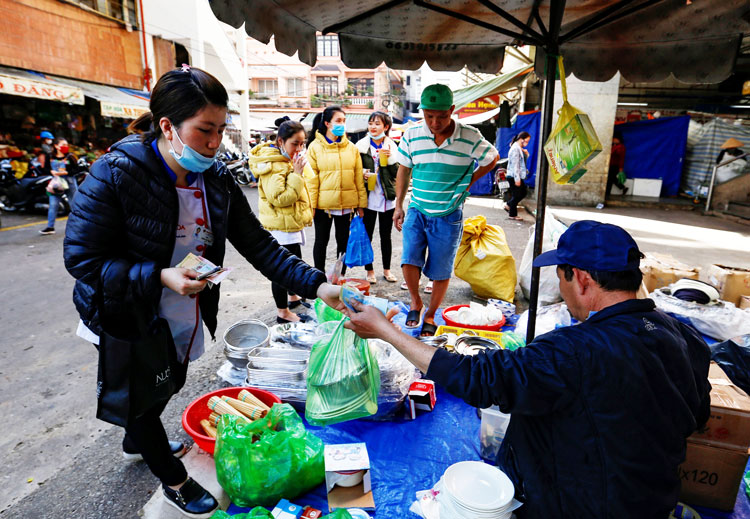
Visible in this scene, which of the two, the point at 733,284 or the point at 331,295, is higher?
the point at 331,295

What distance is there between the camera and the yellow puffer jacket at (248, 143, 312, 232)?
12.6 ft

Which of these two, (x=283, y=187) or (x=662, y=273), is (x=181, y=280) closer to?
(x=283, y=187)

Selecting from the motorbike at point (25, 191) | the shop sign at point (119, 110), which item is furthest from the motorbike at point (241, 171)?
the motorbike at point (25, 191)

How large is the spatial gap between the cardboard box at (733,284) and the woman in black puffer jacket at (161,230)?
3843 millimetres

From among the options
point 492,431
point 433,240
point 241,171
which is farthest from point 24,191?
point 492,431

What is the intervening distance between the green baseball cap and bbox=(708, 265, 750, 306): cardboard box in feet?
9.82

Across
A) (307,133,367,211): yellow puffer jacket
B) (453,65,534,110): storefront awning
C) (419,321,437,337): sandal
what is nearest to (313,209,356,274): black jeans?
(307,133,367,211): yellow puffer jacket

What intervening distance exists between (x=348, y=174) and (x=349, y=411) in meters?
2.90

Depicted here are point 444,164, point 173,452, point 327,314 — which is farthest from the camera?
point 444,164

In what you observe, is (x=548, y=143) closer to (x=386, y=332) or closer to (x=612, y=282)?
(x=612, y=282)

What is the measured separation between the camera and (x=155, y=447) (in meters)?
1.83

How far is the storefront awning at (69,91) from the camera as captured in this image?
33.0ft

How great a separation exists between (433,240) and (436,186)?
454 mm

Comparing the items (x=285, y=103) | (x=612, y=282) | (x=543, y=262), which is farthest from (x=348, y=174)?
(x=285, y=103)
